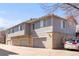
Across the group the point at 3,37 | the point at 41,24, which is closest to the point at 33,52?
the point at 41,24

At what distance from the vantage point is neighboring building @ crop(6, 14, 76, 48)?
5820 millimetres

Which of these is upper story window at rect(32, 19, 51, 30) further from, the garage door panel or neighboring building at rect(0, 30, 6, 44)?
neighboring building at rect(0, 30, 6, 44)

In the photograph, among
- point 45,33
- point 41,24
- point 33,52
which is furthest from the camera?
point 41,24

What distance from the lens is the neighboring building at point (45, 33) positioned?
582 centimetres

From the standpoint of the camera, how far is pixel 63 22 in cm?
586

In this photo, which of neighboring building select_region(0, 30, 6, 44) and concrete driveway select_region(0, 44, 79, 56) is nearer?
concrete driveway select_region(0, 44, 79, 56)

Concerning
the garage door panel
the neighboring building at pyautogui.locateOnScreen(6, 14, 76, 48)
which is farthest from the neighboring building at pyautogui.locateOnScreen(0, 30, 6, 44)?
the garage door panel

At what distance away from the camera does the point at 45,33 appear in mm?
6070

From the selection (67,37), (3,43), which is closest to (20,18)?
(3,43)

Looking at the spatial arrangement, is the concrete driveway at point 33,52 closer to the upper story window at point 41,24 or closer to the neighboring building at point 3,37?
the neighboring building at point 3,37

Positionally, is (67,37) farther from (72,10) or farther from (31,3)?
(31,3)

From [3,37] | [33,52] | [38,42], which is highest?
→ [3,37]

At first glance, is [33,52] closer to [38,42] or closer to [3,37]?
[38,42]

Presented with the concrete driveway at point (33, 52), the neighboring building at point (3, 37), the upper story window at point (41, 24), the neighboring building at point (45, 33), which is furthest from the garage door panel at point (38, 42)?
the neighboring building at point (3, 37)
